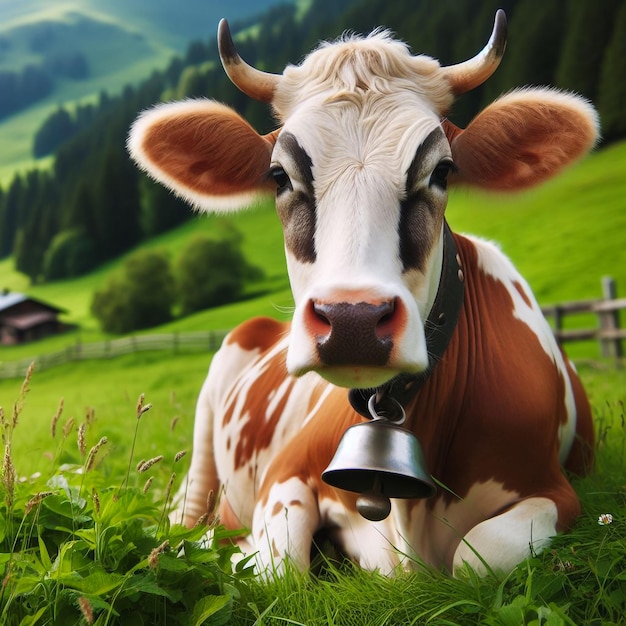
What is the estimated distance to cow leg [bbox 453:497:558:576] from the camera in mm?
2482

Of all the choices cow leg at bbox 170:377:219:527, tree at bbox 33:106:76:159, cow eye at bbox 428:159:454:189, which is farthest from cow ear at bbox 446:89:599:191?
Result: tree at bbox 33:106:76:159

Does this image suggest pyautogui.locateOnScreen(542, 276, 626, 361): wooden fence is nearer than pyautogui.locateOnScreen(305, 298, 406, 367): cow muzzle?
No

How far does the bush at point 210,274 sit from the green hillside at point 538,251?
2.18 feet

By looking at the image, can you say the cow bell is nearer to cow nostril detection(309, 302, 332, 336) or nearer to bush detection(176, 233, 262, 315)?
cow nostril detection(309, 302, 332, 336)

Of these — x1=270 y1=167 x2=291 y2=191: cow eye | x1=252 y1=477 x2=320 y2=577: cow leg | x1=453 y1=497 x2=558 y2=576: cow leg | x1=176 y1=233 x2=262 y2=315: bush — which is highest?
x1=270 y1=167 x2=291 y2=191: cow eye

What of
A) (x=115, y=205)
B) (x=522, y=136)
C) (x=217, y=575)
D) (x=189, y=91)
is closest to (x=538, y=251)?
(x=189, y=91)

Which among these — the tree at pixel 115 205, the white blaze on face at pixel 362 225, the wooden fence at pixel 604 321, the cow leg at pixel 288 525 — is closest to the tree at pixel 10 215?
the tree at pixel 115 205

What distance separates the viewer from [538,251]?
2603cm

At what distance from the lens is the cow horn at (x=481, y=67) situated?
2.61m

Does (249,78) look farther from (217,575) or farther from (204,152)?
(217,575)

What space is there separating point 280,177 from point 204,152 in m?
0.54

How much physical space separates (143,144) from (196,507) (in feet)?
7.86

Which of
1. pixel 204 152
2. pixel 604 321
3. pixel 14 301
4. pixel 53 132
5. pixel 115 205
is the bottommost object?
pixel 14 301

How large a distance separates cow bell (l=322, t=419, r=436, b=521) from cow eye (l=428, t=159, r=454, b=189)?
77 centimetres
